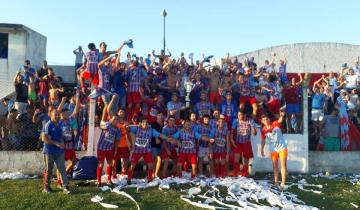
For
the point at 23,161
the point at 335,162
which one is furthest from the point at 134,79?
the point at 335,162

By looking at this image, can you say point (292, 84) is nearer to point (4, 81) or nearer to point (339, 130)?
point (339, 130)

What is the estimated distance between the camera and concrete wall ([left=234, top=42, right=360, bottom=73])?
3219cm

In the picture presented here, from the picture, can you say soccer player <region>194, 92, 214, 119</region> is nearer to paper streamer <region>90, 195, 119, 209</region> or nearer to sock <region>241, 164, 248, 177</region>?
sock <region>241, 164, 248, 177</region>

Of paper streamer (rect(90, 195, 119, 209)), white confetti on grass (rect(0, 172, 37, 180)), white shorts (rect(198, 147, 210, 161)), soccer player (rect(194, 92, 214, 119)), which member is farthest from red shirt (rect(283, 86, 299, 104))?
white confetti on grass (rect(0, 172, 37, 180))

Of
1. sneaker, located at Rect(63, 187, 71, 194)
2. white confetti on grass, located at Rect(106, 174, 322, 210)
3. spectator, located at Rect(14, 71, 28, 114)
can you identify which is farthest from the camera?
spectator, located at Rect(14, 71, 28, 114)

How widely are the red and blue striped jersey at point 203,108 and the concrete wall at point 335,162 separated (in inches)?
151

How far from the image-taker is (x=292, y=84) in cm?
1416

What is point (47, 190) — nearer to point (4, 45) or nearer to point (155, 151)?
point (155, 151)

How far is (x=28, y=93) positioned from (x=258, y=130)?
8104mm

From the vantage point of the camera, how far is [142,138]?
1089 cm

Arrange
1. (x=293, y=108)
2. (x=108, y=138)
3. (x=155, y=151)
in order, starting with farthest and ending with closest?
(x=293, y=108) < (x=155, y=151) < (x=108, y=138)

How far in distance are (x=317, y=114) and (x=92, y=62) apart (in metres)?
8.03

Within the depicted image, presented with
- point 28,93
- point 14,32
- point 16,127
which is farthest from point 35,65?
point 16,127

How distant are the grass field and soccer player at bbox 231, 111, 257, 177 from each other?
1675mm
